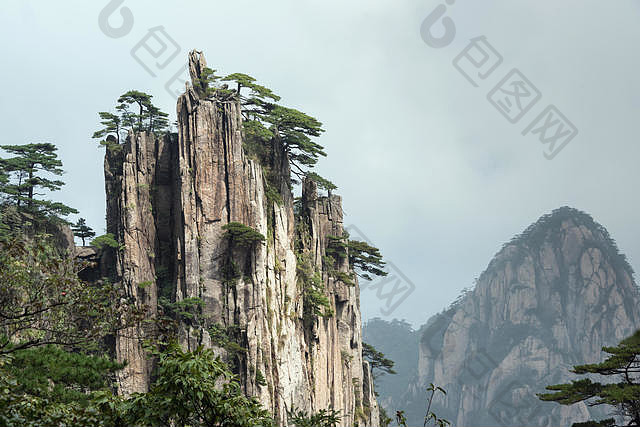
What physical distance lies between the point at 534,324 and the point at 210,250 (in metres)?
96.5

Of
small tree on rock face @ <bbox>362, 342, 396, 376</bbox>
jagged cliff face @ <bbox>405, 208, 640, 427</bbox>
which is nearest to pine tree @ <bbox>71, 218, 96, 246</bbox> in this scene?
small tree on rock face @ <bbox>362, 342, 396, 376</bbox>

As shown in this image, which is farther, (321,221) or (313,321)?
(321,221)

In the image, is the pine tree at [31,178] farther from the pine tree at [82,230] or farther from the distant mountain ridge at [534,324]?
the distant mountain ridge at [534,324]

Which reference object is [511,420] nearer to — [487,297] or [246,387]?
[487,297]

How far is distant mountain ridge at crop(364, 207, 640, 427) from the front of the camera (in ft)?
372

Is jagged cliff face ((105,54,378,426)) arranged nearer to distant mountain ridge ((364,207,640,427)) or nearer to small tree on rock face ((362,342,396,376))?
small tree on rock face ((362,342,396,376))

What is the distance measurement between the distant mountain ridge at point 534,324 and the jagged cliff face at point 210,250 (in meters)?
82.3

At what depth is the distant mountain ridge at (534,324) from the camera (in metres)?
114

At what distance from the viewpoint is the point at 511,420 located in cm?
11031

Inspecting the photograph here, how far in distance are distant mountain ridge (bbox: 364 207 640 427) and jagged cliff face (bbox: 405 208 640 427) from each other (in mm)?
155

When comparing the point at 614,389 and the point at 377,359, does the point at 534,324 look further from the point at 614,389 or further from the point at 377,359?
the point at 614,389

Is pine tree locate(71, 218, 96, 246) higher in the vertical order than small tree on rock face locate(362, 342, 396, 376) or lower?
higher

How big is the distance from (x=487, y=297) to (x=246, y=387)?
103924 mm

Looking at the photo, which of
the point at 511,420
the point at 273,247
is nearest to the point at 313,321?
the point at 273,247
